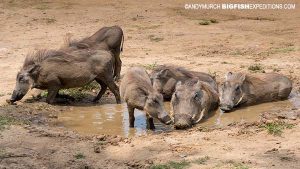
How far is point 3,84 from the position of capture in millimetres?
10500

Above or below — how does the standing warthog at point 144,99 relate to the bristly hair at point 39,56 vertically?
below

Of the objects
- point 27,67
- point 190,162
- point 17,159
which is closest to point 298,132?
point 190,162

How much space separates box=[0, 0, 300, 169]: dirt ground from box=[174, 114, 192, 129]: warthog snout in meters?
0.23

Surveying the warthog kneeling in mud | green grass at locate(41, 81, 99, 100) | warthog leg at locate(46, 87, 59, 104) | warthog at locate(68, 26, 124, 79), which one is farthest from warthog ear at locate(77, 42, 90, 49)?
the warthog kneeling in mud

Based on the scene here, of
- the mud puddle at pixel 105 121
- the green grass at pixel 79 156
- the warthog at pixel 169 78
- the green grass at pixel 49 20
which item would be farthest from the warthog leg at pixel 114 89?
the green grass at pixel 49 20

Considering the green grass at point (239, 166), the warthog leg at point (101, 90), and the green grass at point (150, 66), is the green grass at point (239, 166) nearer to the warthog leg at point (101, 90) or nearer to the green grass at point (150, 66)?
the warthog leg at point (101, 90)

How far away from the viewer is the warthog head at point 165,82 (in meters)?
9.24

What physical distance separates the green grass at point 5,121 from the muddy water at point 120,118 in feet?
2.32

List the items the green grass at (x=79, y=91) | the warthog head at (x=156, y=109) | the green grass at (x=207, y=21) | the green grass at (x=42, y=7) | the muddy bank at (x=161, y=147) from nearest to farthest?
1. the muddy bank at (x=161, y=147)
2. the warthog head at (x=156, y=109)
3. the green grass at (x=79, y=91)
4. the green grass at (x=207, y=21)
5. the green grass at (x=42, y=7)

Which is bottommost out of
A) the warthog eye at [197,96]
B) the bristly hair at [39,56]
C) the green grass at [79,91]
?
the green grass at [79,91]

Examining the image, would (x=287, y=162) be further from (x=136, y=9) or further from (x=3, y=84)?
(x=136, y=9)

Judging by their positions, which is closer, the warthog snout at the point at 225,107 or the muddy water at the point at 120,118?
the muddy water at the point at 120,118

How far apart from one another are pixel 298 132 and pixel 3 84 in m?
5.52

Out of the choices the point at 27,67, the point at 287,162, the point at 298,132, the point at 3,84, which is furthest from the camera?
the point at 3,84
